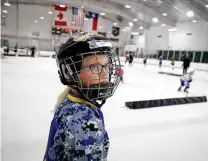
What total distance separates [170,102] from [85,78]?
3.76 meters

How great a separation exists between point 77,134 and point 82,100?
0.48 feet

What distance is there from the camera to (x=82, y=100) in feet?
2.50

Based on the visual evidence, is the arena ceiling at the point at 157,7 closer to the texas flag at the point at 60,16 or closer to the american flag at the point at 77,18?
the texas flag at the point at 60,16

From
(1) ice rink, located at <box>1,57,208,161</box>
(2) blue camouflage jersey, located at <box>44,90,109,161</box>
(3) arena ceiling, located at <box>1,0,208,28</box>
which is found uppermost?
(3) arena ceiling, located at <box>1,0,208,28</box>

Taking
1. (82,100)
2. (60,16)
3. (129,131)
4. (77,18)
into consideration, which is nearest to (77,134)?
(82,100)

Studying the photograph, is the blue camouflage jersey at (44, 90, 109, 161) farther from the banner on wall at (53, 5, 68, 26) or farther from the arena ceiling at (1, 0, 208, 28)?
the arena ceiling at (1, 0, 208, 28)

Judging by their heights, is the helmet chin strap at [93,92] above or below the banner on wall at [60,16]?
below

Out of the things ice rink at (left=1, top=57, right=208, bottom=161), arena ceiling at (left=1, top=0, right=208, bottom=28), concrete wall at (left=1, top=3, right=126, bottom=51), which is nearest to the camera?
ice rink at (left=1, top=57, right=208, bottom=161)

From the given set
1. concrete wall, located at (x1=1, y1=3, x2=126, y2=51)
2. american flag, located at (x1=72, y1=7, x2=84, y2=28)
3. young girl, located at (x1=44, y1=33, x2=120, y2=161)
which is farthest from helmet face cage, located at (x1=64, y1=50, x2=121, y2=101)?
concrete wall, located at (x1=1, y1=3, x2=126, y2=51)

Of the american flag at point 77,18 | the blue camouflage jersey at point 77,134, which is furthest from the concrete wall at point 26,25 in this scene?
the blue camouflage jersey at point 77,134

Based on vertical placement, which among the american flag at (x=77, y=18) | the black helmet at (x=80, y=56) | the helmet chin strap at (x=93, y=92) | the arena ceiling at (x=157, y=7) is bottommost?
the helmet chin strap at (x=93, y=92)

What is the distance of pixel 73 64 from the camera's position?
78 cm

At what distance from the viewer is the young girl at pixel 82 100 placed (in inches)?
26.0

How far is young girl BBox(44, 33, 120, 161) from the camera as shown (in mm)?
661
